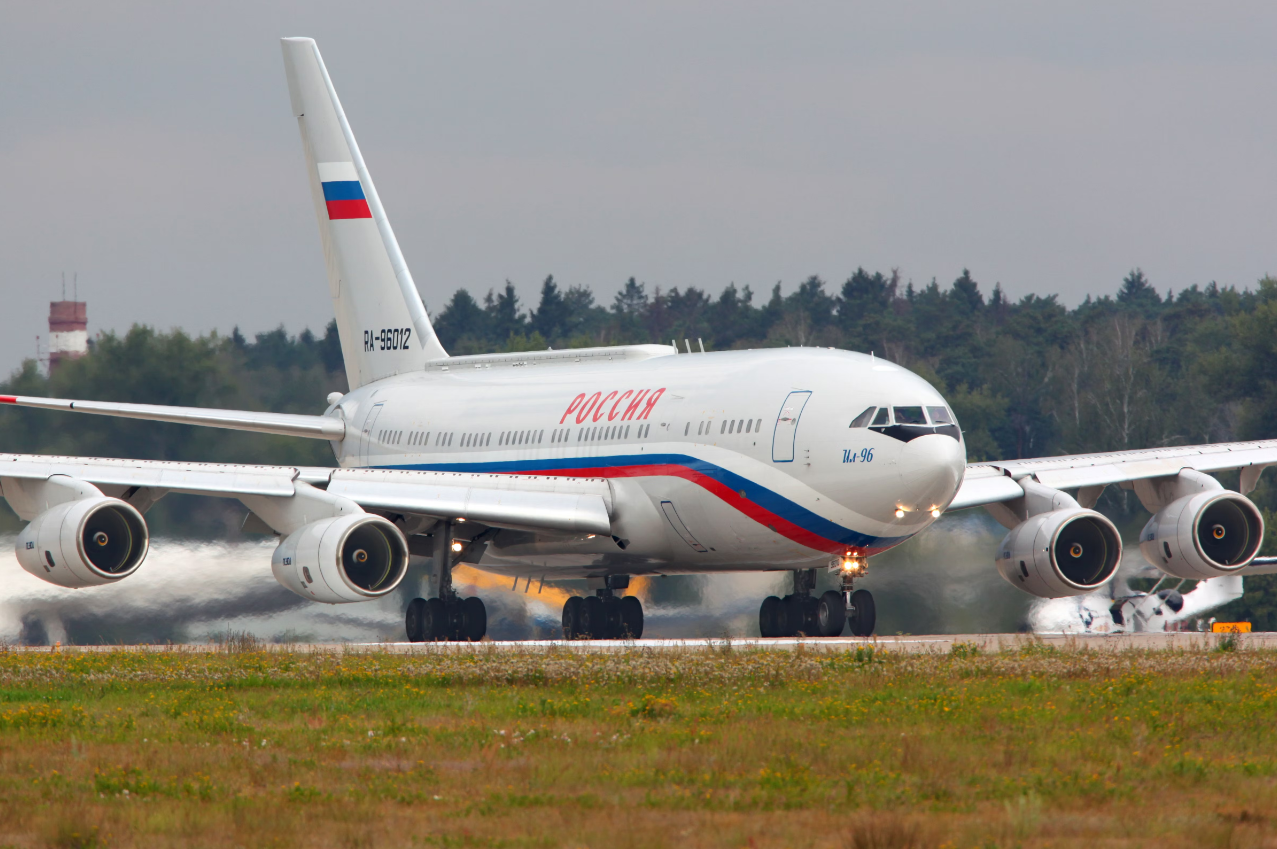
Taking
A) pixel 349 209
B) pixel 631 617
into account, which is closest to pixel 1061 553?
pixel 631 617

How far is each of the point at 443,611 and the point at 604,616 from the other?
9.71 feet

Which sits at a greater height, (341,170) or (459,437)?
(341,170)

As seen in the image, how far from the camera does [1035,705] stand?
49.3 ft

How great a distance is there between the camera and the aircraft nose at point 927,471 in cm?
2352

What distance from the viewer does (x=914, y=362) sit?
279 feet

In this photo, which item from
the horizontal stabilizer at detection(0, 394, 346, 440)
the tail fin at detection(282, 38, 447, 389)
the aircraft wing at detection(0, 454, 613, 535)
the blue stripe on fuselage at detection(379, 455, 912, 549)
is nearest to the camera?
the blue stripe on fuselage at detection(379, 455, 912, 549)

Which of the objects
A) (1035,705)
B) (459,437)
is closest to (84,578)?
(459,437)

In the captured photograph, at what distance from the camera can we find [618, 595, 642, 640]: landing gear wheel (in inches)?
1169

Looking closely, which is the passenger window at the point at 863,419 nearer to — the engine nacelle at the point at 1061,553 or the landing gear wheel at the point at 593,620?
the engine nacelle at the point at 1061,553

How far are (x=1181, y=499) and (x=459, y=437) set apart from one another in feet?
41.2

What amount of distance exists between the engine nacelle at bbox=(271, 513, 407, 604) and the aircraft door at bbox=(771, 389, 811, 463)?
5.35 meters

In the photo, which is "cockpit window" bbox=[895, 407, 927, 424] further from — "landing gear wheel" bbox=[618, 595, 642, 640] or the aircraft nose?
"landing gear wheel" bbox=[618, 595, 642, 640]

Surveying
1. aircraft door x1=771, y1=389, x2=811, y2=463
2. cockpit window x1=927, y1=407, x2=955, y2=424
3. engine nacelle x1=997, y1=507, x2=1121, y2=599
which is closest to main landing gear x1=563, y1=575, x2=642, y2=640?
aircraft door x1=771, y1=389, x2=811, y2=463

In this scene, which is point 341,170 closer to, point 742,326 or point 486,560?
point 486,560
